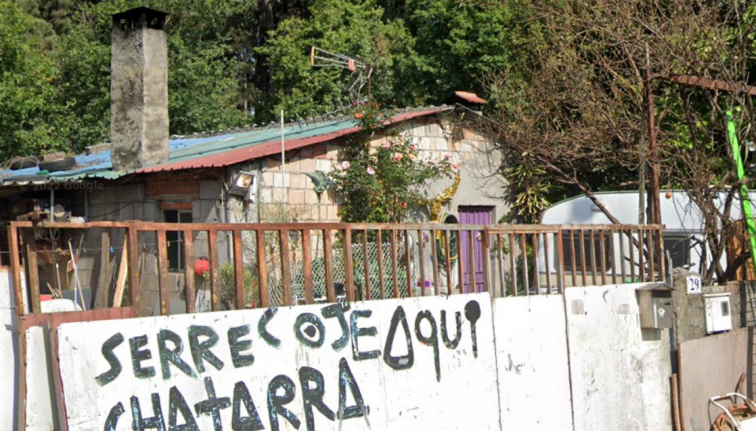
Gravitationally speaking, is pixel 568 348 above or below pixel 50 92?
below

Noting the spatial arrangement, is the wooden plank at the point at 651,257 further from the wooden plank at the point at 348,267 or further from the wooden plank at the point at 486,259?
the wooden plank at the point at 348,267

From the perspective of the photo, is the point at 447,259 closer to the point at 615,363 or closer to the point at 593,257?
the point at 593,257

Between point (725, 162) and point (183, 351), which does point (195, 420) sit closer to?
point (183, 351)

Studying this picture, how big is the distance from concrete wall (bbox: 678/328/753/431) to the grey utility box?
39 centimetres

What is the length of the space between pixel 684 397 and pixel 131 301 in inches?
239

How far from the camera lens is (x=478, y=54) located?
22.7 metres

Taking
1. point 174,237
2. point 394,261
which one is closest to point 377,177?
point 174,237

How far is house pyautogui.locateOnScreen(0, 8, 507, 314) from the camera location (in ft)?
40.2

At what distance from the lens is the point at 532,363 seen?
706 centimetres

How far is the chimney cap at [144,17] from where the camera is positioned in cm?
1401

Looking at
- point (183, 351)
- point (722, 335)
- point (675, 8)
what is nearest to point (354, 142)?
point (675, 8)

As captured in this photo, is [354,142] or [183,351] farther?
[354,142]

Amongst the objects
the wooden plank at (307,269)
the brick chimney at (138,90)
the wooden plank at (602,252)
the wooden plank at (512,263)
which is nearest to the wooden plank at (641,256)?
the wooden plank at (602,252)

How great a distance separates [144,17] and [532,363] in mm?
10096
